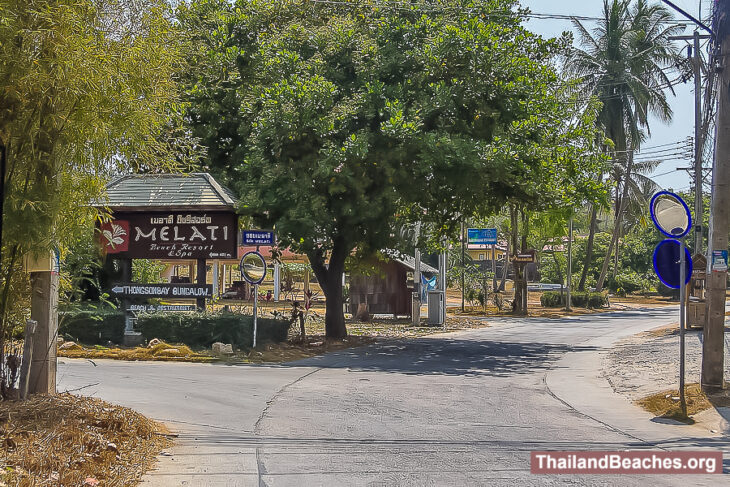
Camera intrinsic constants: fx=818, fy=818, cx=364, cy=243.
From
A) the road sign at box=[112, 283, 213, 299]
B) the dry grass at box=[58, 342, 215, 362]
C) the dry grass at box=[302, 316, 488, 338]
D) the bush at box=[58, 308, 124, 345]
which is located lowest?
the dry grass at box=[302, 316, 488, 338]

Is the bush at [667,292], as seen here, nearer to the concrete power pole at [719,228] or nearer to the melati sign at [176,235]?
the melati sign at [176,235]

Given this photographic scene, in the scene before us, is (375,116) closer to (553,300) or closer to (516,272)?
(516,272)

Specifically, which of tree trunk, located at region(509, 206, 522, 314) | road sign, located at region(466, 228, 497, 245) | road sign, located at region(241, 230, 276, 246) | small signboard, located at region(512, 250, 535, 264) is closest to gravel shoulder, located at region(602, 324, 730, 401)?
road sign, located at region(241, 230, 276, 246)

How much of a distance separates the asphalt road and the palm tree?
26.9m

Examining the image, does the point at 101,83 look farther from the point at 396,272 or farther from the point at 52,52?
the point at 396,272

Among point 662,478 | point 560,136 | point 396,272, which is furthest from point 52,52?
point 396,272

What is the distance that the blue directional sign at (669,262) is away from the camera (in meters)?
11.7

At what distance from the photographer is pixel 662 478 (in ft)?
24.6

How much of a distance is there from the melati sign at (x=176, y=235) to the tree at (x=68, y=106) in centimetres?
1174

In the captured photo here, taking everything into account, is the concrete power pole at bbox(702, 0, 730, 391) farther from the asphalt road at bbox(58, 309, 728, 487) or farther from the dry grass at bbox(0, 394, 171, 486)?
the dry grass at bbox(0, 394, 171, 486)

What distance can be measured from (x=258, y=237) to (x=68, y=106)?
11.2m

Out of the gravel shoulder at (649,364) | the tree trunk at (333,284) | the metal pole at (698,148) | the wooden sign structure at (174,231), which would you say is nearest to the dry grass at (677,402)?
the gravel shoulder at (649,364)

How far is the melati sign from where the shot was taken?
20641 millimetres

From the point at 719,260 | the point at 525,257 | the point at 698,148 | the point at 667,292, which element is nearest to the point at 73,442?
the point at 719,260
